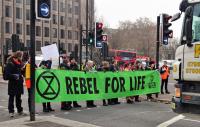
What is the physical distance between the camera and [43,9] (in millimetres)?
11625

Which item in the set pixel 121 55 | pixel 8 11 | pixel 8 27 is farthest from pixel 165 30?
pixel 8 11

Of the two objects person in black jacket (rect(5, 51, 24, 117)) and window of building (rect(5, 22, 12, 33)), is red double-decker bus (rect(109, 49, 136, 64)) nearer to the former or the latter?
window of building (rect(5, 22, 12, 33))

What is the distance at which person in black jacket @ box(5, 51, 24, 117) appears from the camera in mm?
12855

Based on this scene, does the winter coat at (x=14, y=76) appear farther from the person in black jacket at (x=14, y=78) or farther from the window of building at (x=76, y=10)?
the window of building at (x=76, y=10)

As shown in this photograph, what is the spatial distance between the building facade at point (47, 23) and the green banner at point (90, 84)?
69883 millimetres

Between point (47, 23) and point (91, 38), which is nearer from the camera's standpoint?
point (91, 38)

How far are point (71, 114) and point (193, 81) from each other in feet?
16.8

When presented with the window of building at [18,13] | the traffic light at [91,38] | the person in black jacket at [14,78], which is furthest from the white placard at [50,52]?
the window of building at [18,13]

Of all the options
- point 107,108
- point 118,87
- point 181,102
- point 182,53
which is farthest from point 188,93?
point 118,87

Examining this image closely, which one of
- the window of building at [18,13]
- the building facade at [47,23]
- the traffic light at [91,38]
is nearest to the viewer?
the traffic light at [91,38]

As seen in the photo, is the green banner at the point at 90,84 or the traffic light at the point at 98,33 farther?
the traffic light at the point at 98,33

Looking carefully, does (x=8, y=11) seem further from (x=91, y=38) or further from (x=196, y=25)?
(x=196, y=25)

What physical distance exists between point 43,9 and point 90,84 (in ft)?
15.0

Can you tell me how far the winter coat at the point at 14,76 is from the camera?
12.8m
